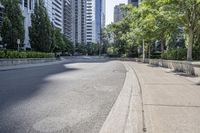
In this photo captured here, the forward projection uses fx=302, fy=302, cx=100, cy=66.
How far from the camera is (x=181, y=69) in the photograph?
83.3 feet

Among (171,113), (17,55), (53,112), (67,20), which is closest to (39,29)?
(17,55)

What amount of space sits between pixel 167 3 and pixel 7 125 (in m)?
23.0

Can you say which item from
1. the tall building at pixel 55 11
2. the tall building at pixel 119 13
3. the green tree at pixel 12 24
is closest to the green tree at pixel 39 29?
the green tree at pixel 12 24

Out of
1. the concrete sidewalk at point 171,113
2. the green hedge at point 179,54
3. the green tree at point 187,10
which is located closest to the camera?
the concrete sidewalk at point 171,113

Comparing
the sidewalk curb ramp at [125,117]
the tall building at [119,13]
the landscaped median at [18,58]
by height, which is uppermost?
the tall building at [119,13]

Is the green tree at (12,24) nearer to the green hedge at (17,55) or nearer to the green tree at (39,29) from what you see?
the green hedge at (17,55)

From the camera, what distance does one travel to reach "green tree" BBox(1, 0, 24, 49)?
41250mm

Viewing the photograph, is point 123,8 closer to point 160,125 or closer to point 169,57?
point 169,57

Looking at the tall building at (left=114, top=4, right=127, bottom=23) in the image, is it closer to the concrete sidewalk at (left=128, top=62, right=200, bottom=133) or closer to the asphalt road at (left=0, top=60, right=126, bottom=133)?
the concrete sidewalk at (left=128, top=62, right=200, bottom=133)

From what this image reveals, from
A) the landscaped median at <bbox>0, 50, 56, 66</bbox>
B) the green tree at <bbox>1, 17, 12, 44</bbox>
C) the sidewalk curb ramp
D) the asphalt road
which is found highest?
the green tree at <bbox>1, 17, 12, 44</bbox>

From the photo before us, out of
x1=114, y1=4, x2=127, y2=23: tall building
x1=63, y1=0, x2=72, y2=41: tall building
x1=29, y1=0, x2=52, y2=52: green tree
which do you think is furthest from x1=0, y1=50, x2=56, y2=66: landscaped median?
x1=63, y1=0, x2=72, y2=41: tall building

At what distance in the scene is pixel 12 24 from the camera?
4212 centimetres

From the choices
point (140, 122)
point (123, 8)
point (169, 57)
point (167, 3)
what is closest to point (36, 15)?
point (123, 8)

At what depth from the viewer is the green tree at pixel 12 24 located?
41250 millimetres
